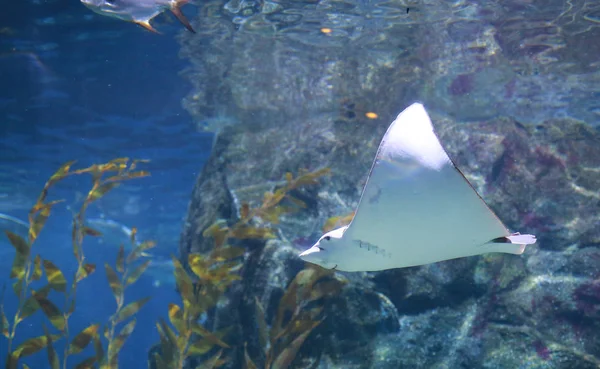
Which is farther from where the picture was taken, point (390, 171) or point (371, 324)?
point (371, 324)

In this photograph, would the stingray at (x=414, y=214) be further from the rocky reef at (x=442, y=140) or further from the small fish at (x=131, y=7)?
the small fish at (x=131, y=7)

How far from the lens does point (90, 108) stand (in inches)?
516

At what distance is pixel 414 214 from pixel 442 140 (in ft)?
18.6

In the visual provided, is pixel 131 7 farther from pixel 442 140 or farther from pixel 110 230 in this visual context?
pixel 110 230

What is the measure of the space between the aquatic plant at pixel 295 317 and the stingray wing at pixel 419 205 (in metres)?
1.72

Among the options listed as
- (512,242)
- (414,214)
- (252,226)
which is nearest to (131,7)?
(252,226)

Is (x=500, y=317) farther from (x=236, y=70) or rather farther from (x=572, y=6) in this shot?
(x=236, y=70)

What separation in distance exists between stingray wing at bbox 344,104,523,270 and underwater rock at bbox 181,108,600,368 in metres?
2.23

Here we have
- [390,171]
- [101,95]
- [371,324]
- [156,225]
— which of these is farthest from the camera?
[156,225]

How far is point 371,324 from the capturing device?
502 centimetres

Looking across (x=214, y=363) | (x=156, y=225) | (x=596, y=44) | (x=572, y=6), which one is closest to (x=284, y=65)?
(x=572, y=6)

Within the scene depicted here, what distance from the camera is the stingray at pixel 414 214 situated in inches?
98.3

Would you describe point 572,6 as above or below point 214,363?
above

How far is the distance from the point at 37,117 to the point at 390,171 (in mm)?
14619
